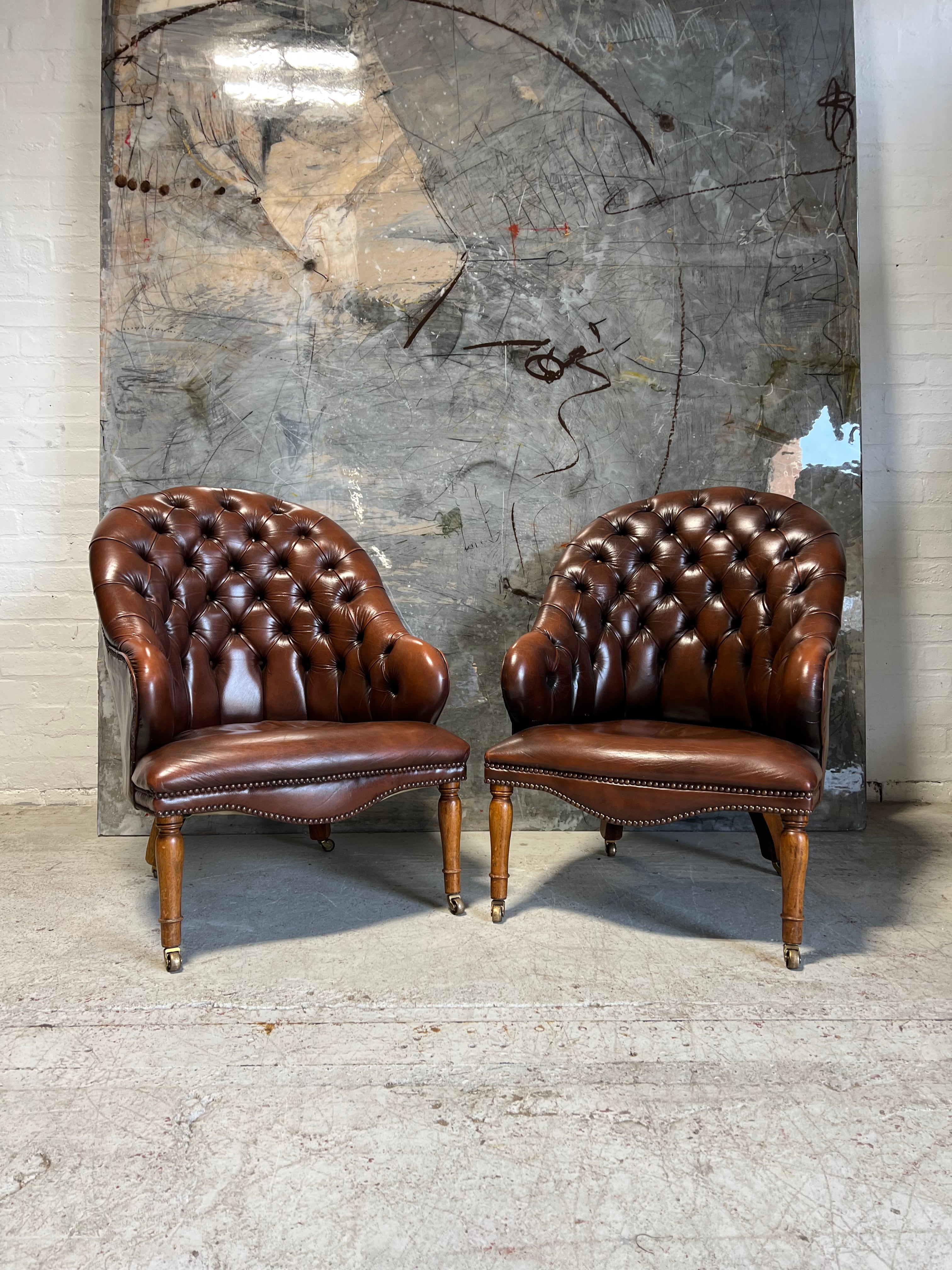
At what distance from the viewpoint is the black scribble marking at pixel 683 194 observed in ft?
10.0

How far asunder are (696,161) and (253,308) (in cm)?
159

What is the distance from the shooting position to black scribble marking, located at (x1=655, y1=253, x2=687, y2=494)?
10.1ft

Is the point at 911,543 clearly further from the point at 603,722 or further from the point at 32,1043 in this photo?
the point at 32,1043

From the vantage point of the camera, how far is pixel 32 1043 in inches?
62.0

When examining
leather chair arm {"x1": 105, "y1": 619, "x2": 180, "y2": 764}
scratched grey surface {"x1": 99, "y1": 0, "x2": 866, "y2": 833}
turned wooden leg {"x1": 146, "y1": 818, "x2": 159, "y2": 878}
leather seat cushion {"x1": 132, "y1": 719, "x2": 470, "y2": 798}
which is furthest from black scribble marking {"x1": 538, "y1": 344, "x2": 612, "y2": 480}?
turned wooden leg {"x1": 146, "y1": 818, "x2": 159, "y2": 878}

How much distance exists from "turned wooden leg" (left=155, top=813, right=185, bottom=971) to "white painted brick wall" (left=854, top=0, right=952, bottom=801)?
2.52 m

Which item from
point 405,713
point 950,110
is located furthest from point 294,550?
point 950,110

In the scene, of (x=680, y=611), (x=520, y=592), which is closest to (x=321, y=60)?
(x=520, y=592)

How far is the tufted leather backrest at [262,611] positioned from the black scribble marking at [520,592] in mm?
534

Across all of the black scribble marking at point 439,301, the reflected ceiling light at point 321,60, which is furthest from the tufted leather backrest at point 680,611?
the reflected ceiling light at point 321,60

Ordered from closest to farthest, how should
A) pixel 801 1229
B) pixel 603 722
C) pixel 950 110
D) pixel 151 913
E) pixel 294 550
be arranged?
pixel 801 1229 < pixel 151 913 < pixel 603 722 < pixel 294 550 < pixel 950 110

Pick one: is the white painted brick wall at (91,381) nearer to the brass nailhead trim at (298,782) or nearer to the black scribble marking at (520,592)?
the black scribble marking at (520,592)

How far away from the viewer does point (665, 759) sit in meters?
1.99

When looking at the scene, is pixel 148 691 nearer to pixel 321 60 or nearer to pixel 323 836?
pixel 323 836
